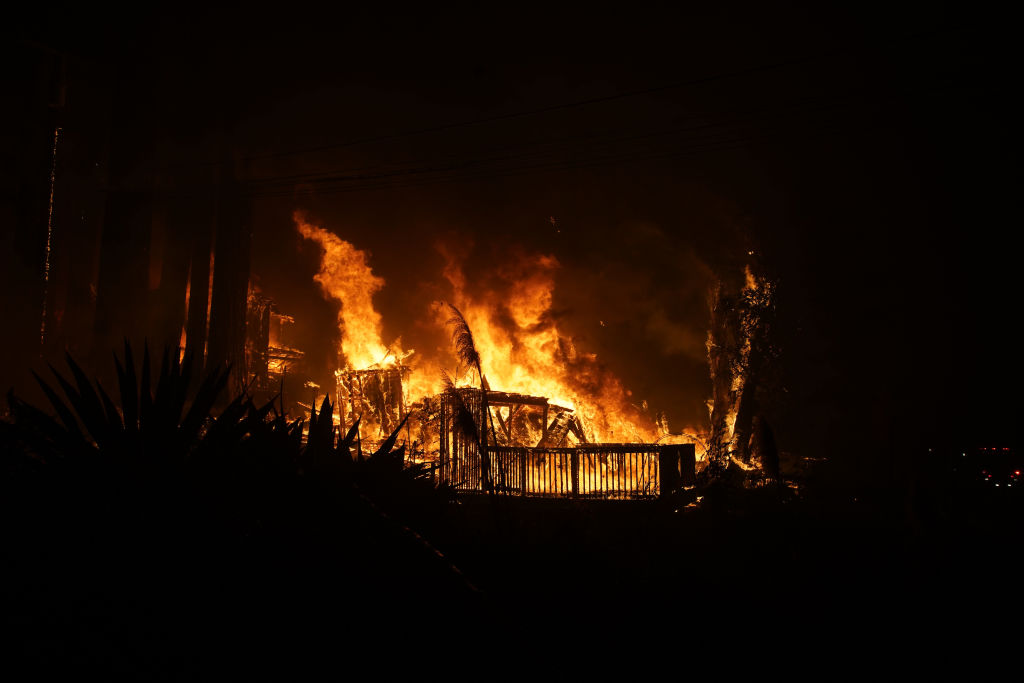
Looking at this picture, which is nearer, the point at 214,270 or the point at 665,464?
the point at 665,464

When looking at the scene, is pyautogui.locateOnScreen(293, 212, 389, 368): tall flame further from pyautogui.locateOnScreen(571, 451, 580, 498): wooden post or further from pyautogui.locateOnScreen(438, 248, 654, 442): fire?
pyautogui.locateOnScreen(571, 451, 580, 498): wooden post

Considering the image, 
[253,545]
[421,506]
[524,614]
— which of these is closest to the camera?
[253,545]

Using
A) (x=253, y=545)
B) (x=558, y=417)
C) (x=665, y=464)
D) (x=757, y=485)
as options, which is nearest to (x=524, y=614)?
(x=253, y=545)

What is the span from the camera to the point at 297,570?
188 inches

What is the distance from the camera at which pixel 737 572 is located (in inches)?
307

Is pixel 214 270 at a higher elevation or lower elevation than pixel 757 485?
higher

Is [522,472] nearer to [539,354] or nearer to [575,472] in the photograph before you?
[575,472]

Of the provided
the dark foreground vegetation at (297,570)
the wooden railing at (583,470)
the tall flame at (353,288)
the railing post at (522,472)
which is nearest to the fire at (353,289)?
the tall flame at (353,288)

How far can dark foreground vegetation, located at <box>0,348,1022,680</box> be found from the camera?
13.7 feet

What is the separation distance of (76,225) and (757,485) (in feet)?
87.2

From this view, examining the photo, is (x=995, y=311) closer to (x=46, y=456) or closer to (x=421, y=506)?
(x=421, y=506)

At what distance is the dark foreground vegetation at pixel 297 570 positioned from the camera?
4.17 meters

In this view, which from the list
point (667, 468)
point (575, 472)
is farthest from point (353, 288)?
point (667, 468)

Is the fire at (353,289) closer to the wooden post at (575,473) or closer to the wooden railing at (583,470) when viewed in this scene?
the wooden railing at (583,470)
